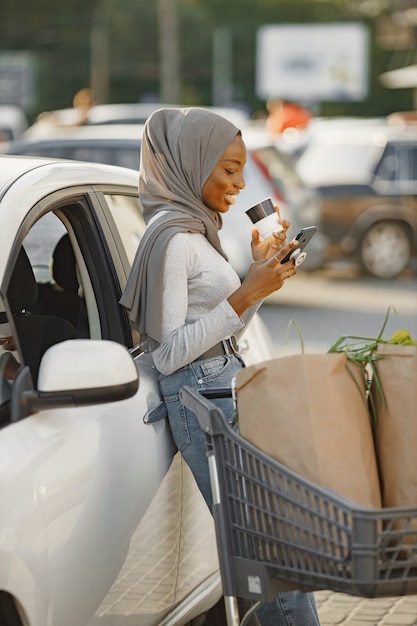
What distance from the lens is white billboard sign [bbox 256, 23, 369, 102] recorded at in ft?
148

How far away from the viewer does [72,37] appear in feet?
237

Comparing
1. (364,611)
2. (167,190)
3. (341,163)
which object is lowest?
(364,611)

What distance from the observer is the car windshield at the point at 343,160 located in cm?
1784

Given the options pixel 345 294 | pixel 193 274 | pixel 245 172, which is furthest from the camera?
pixel 345 294

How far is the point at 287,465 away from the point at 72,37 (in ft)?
234

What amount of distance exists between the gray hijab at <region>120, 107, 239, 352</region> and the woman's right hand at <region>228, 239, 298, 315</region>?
217 millimetres

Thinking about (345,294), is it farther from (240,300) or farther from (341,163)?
(240,300)

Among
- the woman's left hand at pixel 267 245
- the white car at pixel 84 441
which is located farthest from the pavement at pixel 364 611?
the woman's left hand at pixel 267 245

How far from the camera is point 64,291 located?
432 cm

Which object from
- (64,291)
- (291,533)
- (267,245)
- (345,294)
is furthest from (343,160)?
(291,533)

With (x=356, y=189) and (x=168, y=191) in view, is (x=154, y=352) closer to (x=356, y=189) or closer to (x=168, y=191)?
(x=168, y=191)

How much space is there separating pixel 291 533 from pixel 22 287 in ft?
4.76

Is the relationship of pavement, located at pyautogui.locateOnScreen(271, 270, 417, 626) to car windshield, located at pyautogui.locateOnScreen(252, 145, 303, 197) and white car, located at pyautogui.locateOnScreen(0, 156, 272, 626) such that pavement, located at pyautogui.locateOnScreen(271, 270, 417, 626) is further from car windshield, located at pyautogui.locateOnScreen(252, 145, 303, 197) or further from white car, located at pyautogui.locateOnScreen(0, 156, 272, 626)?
white car, located at pyautogui.locateOnScreen(0, 156, 272, 626)

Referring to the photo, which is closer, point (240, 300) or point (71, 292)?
point (240, 300)
